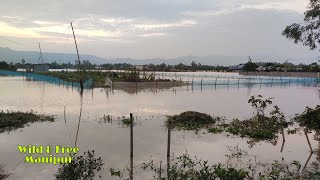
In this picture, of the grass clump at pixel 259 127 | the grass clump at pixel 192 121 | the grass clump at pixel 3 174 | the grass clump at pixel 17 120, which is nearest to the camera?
A: the grass clump at pixel 3 174

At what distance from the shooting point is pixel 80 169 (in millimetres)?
8000

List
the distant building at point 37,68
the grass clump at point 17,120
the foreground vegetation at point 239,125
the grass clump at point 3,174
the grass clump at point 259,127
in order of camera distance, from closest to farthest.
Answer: the grass clump at point 3,174
the grass clump at point 259,127
the foreground vegetation at point 239,125
the grass clump at point 17,120
the distant building at point 37,68

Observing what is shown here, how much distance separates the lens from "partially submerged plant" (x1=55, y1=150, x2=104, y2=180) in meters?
7.59

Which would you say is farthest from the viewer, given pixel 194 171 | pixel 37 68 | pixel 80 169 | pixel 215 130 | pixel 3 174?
pixel 37 68

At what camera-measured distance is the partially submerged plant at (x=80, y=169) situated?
7.59m

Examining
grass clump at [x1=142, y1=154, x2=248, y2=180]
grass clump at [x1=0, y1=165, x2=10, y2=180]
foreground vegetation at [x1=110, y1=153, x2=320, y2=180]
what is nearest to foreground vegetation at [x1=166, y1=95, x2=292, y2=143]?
foreground vegetation at [x1=110, y1=153, x2=320, y2=180]

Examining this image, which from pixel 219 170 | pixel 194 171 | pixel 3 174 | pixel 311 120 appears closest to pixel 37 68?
pixel 311 120

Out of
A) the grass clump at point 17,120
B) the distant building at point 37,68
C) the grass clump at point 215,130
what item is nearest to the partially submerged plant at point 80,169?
the grass clump at point 215,130

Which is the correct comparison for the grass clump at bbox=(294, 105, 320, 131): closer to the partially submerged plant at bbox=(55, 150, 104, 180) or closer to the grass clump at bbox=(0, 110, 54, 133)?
the partially submerged plant at bbox=(55, 150, 104, 180)

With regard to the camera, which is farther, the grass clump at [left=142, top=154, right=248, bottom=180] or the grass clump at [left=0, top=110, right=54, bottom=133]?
the grass clump at [left=0, top=110, right=54, bottom=133]

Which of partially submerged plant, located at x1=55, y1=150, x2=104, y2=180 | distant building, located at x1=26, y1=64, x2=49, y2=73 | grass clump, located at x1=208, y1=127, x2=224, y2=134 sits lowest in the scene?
grass clump, located at x1=208, y1=127, x2=224, y2=134

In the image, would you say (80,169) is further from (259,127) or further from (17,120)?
(259,127)

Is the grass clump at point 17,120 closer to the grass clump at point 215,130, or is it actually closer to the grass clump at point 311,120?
the grass clump at point 215,130

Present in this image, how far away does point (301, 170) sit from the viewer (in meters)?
8.98
